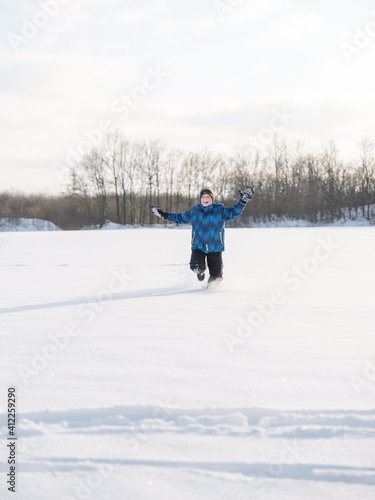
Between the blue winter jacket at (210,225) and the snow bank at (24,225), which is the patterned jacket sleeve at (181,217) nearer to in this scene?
the blue winter jacket at (210,225)

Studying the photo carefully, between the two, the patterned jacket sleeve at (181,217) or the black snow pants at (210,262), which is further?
the patterned jacket sleeve at (181,217)

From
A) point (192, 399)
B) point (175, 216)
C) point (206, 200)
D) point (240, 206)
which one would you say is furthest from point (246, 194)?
point (192, 399)

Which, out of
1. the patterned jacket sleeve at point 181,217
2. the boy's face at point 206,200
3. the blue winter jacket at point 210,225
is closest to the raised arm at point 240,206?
the blue winter jacket at point 210,225

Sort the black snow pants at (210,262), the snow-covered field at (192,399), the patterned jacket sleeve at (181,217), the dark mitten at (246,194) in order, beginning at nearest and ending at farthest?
the snow-covered field at (192,399)
the dark mitten at (246,194)
the black snow pants at (210,262)
the patterned jacket sleeve at (181,217)

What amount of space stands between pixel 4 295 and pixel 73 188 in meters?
37.8

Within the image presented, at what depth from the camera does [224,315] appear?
3.63 meters

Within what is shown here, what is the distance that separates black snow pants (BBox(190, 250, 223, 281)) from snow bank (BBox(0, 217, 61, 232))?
34263 millimetres

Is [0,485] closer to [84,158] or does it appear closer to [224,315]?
[224,315]

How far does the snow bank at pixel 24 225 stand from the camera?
1443 inches

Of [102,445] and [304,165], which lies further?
[304,165]

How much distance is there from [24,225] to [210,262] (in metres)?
35.3

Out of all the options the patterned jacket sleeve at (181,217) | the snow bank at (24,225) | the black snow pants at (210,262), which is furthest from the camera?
the snow bank at (24,225)

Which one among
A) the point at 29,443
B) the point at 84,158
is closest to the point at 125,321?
the point at 29,443

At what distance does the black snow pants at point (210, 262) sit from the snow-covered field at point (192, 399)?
1221 mm
